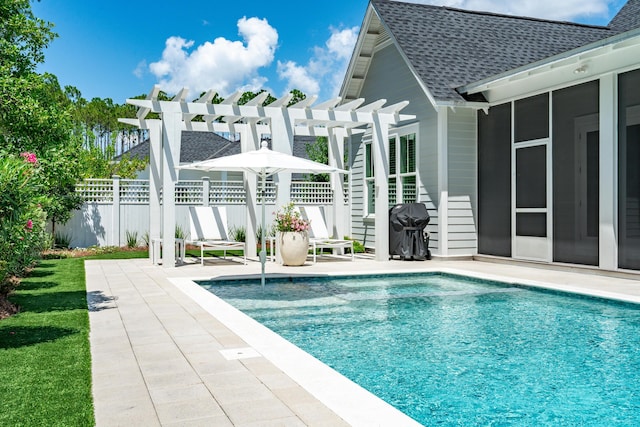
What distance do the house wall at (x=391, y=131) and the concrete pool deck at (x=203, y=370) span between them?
488cm

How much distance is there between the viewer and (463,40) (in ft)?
47.4

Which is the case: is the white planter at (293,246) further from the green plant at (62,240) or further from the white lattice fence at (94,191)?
the green plant at (62,240)

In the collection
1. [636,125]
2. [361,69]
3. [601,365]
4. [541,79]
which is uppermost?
[361,69]

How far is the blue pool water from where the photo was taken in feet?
13.0

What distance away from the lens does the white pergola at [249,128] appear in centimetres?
1173

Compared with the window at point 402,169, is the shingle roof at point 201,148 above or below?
above

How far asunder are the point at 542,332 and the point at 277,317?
287 cm

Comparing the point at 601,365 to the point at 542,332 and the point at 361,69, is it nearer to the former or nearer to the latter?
the point at 542,332

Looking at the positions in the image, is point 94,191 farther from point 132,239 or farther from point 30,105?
point 30,105

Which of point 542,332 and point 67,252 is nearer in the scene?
point 542,332

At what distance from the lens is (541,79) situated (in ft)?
36.2

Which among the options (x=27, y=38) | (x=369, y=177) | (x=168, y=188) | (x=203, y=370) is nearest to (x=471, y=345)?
(x=203, y=370)

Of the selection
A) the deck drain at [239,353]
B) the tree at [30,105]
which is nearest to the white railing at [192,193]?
the tree at [30,105]

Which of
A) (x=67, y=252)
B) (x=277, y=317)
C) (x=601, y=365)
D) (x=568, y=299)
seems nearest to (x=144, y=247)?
→ (x=67, y=252)
